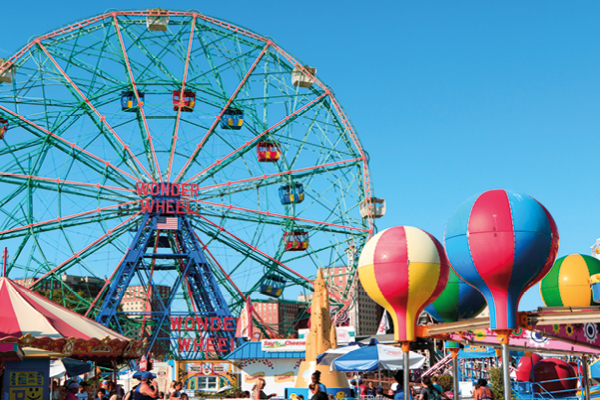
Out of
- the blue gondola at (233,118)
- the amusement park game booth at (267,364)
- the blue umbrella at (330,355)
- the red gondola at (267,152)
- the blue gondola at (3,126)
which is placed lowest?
the amusement park game booth at (267,364)

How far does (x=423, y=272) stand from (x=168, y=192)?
20.7 m

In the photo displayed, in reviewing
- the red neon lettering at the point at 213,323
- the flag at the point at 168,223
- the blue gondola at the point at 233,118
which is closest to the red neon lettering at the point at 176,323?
the red neon lettering at the point at 213,323

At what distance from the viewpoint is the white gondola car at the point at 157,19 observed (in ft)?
108

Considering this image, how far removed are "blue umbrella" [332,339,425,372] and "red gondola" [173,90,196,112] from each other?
1871 centimetres

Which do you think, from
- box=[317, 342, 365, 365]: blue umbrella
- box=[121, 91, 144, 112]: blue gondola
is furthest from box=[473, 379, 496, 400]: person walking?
box=[121, 91, 144, 112]: blue gondola

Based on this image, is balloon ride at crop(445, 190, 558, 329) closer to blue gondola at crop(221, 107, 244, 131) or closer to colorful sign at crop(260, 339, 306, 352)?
colorful sign at crop(260, 339, 306, 352)

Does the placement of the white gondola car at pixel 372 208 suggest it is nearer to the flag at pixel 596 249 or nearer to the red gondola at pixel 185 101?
the red gondola at pixel 185 101

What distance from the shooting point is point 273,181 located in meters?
33.0

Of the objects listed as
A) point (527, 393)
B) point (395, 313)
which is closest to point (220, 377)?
point (527, 393)

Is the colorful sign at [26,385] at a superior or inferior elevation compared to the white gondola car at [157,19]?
inferior

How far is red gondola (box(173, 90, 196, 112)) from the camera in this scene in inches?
1268

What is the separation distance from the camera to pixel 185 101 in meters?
32.3

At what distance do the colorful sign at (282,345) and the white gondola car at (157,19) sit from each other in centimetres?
1499

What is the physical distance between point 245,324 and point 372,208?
8.00m
